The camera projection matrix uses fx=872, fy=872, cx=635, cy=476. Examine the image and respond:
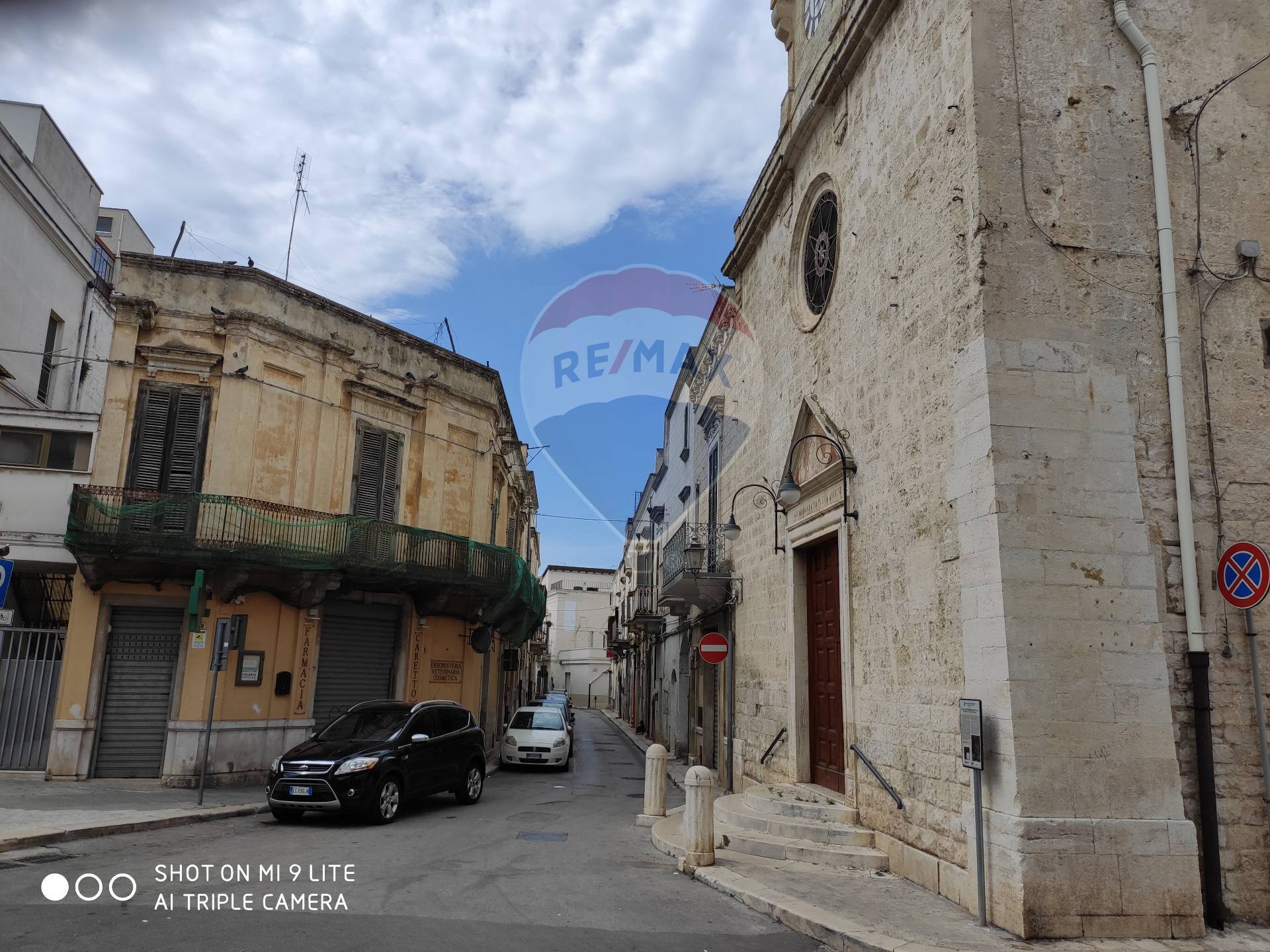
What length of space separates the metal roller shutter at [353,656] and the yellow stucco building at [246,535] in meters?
0.04

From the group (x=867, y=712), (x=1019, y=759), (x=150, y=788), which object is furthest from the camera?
(x=150, y=788)

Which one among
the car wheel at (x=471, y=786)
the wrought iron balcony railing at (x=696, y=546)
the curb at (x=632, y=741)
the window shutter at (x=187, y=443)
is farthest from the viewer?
the curb at (x=632, y=741)

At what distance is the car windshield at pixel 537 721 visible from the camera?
67.9 ft

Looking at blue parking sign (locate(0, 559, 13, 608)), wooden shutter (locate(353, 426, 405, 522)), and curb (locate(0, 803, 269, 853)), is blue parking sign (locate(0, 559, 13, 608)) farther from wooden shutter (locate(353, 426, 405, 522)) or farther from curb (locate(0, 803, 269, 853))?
wooden shutter (locate(353, 426, 405, 522))

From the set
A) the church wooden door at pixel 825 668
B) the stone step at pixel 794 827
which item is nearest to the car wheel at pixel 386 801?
the stone step at pixel 794 827

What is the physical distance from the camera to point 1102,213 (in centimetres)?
792

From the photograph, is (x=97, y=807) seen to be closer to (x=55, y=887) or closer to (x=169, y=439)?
(x=55, y=887)

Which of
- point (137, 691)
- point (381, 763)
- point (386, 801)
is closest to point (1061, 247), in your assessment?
point (381, 763)

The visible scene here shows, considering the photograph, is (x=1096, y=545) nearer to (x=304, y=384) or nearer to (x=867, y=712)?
(x=867, y=712)

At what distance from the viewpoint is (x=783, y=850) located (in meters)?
8.92

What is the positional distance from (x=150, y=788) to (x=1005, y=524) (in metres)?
13.0

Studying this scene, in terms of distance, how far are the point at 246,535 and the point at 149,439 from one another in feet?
8.15

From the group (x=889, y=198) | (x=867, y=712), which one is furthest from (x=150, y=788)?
(x=889, y=198)

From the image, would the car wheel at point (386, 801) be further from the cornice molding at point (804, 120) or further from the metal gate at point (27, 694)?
the cornice molding at point (804, 120)
